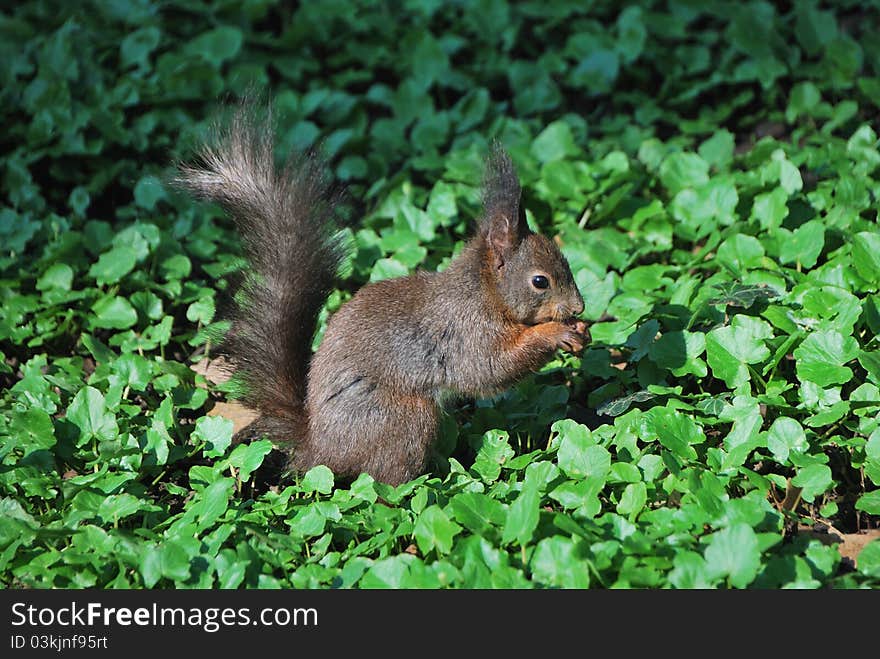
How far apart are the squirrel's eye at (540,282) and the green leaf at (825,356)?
77 centimetres

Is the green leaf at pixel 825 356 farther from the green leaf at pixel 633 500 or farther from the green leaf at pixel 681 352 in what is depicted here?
the green leaf at pixel 633 500

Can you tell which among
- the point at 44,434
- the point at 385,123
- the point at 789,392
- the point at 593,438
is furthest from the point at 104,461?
the point at 385,123

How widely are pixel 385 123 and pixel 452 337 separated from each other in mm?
2277

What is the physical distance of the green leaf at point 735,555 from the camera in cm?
243

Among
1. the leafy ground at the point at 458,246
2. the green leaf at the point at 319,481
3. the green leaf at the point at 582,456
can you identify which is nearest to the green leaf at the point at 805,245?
the leafy ground at the point at 458,246

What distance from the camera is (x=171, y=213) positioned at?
4.75 meters

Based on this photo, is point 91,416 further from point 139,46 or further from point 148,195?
point 139,46

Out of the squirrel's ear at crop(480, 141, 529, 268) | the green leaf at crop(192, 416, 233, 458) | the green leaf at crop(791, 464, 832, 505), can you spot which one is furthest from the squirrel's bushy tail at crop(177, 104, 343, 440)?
the green leaf at crop(791, 464, 832, 505)

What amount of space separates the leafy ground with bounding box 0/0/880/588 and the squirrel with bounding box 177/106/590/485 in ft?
0.49

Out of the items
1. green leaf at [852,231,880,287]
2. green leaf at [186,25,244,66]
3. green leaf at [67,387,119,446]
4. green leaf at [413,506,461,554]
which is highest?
green leaf at [186,25,244,66]

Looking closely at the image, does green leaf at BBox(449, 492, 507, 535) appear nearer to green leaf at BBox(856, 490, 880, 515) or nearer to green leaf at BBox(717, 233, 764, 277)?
green leaf at BBox(856, 490, 880, 515)

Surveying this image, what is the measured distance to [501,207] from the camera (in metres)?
3.12

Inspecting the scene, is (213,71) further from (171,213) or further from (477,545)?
(477,545)

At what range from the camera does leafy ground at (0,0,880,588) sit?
9.02ft
